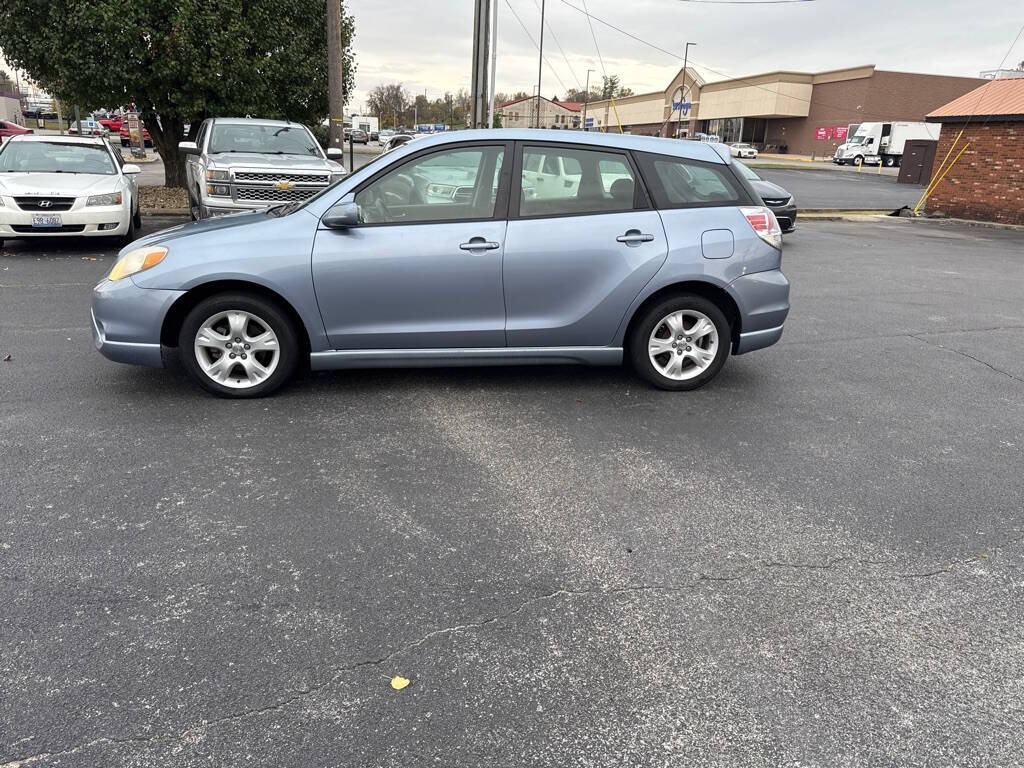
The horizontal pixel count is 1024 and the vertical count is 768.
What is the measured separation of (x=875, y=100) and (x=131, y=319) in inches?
2680

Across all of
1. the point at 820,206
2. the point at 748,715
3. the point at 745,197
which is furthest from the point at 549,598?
the point at 820,206

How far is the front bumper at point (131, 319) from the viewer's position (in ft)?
16.5

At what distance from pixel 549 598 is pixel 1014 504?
2.64 metres

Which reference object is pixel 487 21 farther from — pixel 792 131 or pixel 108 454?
pixel 792 131

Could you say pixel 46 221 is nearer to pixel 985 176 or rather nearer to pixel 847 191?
pixel 985 176

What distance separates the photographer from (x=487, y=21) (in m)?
20.3

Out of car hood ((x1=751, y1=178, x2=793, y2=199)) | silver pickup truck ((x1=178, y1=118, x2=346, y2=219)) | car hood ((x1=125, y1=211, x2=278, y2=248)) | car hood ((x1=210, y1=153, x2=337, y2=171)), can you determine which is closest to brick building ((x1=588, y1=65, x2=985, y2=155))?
car hood ((x1=751, y1=178, x2=793, y2=199))

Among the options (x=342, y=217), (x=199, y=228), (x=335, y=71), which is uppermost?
(x=335, y=71)

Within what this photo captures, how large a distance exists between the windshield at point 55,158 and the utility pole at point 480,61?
36.1 feet

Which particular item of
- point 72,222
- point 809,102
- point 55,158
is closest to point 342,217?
point 72,222

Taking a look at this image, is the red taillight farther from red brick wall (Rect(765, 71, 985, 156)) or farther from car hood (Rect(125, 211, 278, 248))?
red brick wall (Rect(765, 71, 985, 156))

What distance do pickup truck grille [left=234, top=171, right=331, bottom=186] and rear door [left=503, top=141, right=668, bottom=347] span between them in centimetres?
681

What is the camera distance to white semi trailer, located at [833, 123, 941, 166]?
53469 millimetres

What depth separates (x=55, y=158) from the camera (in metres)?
11.9
